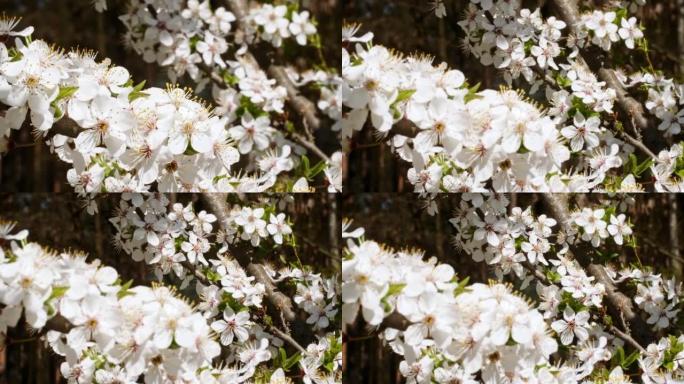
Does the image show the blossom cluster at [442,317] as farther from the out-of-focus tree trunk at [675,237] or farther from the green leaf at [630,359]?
the out-of-focus tree trunk at [675,237]

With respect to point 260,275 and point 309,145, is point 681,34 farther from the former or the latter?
point 260,275

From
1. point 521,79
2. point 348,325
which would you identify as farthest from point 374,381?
point 521,79

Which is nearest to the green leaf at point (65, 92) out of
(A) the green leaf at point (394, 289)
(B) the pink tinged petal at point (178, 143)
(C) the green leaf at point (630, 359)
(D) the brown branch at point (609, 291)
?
(B) the pink tinged petal at point (178, 143)

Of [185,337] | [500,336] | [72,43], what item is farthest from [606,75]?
[72,43]

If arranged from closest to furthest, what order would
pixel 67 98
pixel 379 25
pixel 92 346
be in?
pixel 67 98 → pixel 92 346 → pixel 379 25

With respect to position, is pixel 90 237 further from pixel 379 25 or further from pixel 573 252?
pixel 573 252

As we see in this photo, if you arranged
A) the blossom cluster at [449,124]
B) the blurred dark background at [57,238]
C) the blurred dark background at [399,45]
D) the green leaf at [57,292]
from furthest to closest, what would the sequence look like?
the blurred dark background at [399,45] → the blurred dark background at [57,238] → the blossom cluster at [449,124] → the green leaf at [57,292]

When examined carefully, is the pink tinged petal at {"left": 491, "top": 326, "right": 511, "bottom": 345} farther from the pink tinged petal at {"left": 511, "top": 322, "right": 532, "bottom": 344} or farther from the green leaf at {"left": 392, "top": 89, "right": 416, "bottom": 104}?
the green leaf at {"left": 392, "top": 89, "right": 416, "bottom": 104}

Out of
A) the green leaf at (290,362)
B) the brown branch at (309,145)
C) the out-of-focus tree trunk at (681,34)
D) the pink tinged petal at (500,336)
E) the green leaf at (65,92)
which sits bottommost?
the green leaf at (290,362)

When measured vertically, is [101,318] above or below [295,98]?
below
